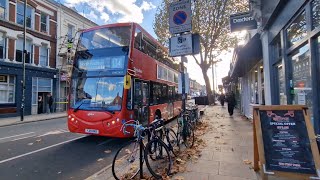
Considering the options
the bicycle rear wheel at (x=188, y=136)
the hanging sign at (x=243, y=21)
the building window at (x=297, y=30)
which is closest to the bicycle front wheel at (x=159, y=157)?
the bicycle rear wheel at (x=188, y=136)

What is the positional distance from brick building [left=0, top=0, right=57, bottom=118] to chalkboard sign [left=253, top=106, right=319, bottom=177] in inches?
825

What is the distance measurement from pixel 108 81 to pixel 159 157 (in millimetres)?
3732

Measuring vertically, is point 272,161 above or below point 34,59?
below

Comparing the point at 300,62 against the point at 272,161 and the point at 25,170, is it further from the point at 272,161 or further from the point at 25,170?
the point at 25,170

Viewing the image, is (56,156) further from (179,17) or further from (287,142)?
(287,142)

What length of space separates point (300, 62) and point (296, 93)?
31.7 inches

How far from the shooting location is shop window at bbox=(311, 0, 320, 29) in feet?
14.3

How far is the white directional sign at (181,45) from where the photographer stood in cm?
717

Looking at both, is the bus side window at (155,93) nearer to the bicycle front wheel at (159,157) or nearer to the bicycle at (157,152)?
the bicycle at (157,152)

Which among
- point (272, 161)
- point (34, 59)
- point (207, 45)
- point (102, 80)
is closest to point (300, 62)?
point (272, 161)

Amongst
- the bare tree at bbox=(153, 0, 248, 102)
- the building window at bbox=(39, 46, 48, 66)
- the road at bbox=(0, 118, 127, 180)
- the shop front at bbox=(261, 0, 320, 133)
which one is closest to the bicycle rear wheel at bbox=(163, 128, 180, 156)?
the road at bbox=(0, 118, 127, 180)

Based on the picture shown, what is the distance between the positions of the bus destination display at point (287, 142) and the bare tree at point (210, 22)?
745 inches

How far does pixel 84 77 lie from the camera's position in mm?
8656

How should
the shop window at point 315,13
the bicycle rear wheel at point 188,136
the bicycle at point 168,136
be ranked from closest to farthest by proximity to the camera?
the shop window at point 315,13, the bicycle at point 168,136, the bicycle rear wheel at point 188,136
